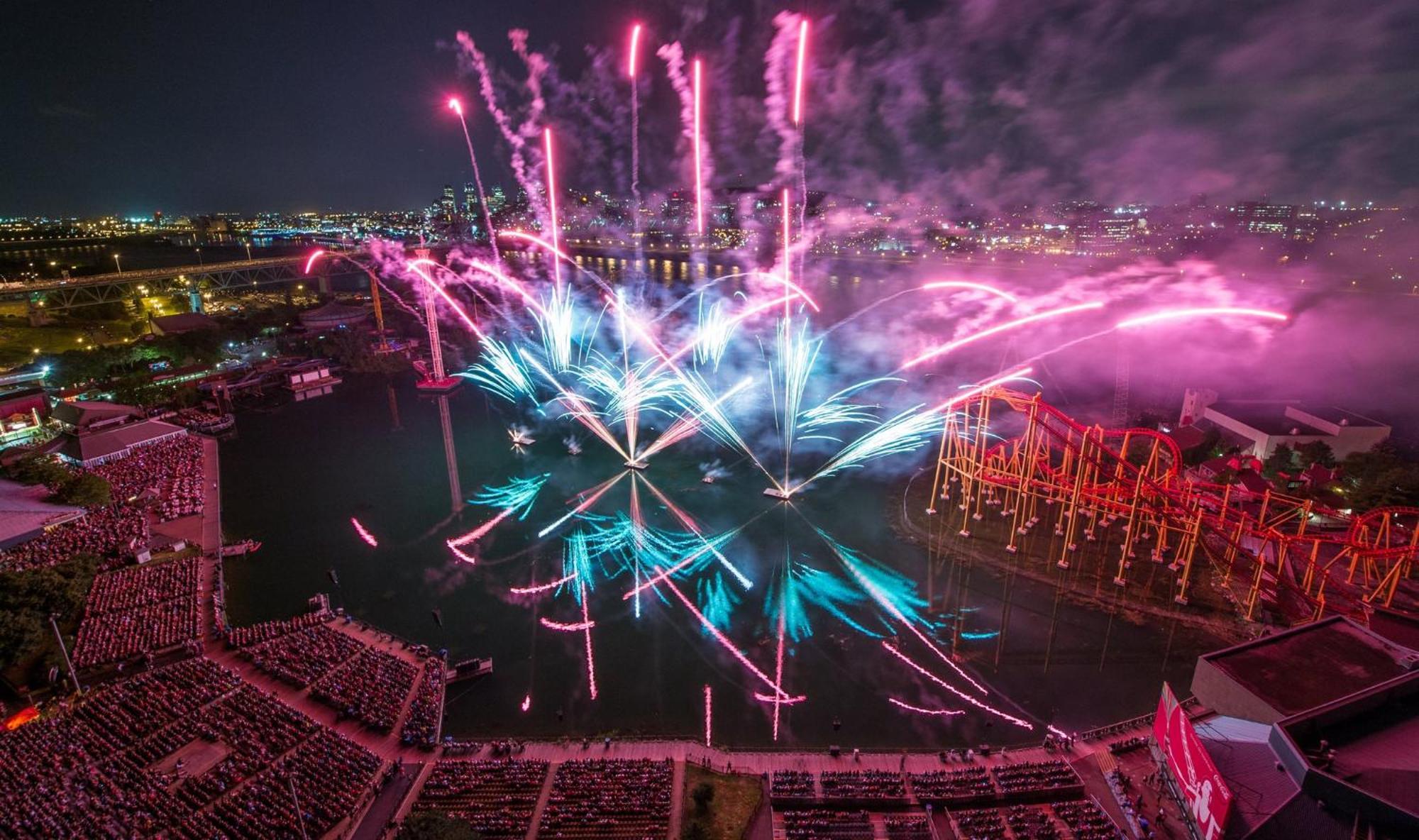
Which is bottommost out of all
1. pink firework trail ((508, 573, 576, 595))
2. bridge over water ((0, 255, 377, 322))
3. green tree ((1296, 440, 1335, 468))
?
pink firework trail ((508, 573, 576, 595))

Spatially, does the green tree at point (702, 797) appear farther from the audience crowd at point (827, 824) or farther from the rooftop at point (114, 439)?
the rooftop at point (114, 439)

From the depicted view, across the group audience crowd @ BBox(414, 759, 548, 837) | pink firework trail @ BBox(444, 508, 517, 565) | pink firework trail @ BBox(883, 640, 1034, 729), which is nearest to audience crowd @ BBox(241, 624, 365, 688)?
pink firework trail @ BBox(444, 508, 517, 565)

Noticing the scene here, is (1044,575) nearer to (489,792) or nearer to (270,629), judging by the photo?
(489,792)

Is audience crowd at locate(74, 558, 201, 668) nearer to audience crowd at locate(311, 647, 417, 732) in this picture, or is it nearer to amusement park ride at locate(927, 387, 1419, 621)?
audience crowd at locate(311, 647, 417, 732)

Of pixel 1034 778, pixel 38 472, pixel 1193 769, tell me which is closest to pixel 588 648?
pixel 1034 778

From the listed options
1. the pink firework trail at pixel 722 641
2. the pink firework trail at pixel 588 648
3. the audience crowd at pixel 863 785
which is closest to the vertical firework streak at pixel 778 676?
the pink firework trail at pixel 722 641
